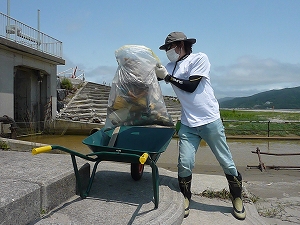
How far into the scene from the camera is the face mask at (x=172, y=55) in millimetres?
3220

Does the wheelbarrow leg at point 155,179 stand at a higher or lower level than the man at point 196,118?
lower

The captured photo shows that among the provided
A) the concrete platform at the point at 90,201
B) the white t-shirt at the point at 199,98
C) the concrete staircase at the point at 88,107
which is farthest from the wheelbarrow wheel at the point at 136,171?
the concrete staircase at the point at 88,107

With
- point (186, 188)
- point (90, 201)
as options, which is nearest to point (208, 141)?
point (186, 188)

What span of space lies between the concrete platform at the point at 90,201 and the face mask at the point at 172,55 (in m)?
1.44

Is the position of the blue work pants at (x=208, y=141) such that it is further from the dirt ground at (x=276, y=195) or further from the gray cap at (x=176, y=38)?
the gray cap at (x=176, y=38)

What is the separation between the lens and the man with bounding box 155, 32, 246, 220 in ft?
9.86

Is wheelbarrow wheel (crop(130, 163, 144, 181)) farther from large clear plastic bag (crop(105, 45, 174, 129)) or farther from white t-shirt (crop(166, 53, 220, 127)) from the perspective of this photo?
white t-shirt (crop(166, 53, 220, 127))

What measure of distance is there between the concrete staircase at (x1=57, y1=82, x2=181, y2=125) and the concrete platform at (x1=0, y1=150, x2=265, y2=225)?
34.8 ft

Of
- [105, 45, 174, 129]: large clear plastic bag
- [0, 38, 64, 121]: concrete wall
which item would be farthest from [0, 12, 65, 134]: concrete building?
[105, 45, 174, 129]: large clear plastic bag

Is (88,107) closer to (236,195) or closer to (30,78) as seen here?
(30,78)

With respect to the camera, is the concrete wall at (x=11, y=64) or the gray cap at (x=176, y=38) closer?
the gray cap at (x=176, y=38)

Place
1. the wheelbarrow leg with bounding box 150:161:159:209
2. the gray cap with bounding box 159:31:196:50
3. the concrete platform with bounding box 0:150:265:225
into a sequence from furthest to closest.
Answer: the gray cap with bounding box 159:31:196:50 → the wheelbarrow leg with bounding box 150:161:159:209 → the concrete platform with bounding box 0:150:265:225

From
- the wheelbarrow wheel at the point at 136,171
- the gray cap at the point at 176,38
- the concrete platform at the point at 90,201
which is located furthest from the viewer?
the wheelbarrow wheel at the point at 136,171

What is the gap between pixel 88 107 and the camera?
1667 centimetres
